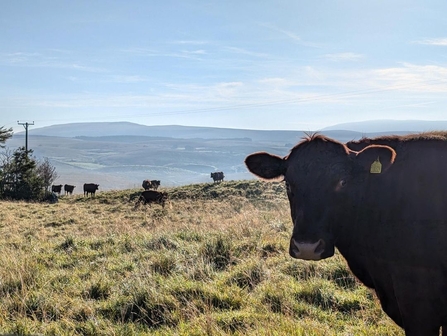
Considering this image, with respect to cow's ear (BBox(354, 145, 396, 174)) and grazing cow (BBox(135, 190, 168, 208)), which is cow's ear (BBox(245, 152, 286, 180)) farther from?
grazing cow (BBox(135, 190, 168, 208))

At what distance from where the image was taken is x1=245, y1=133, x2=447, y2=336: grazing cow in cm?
349

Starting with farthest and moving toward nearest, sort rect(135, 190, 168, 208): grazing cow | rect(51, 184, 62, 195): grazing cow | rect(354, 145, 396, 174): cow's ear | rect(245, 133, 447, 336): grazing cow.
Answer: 1. rect(51, 184, 62, 195): grazing cow
2. rect(135, 190, 168, 208): grazing cow
3. rect(354, 145, 396, 174): cow's ear
4. rect(245, 133, 447, 336): grazing cow

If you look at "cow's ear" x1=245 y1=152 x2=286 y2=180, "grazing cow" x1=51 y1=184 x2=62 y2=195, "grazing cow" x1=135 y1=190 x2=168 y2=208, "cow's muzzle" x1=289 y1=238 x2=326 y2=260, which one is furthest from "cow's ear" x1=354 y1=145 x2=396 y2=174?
"grazing cow" x1=51 y1=184 x2=62 y2=195

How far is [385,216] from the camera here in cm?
387

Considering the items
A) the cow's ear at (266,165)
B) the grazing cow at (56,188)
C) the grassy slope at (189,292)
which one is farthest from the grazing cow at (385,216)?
the grazing cow at (56,188)

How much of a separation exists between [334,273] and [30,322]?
4260 millimetres

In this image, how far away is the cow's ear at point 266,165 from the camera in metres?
4.85

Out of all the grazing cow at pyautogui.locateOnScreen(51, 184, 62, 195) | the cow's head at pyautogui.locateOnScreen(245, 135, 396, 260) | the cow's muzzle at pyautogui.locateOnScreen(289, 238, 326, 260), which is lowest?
the grazing cow at pyautogui.locateOnScreen(51, 184, 62, 195)

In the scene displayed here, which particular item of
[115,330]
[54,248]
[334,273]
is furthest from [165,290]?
[54,248]

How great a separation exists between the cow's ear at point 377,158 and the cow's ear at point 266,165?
3.29ft

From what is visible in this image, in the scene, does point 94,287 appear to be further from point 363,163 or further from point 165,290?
point 363,163

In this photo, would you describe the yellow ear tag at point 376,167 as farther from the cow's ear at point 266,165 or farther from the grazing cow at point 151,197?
the grazing cow at point 151,197

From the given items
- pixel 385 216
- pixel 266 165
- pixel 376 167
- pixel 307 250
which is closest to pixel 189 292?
pixel 266 165

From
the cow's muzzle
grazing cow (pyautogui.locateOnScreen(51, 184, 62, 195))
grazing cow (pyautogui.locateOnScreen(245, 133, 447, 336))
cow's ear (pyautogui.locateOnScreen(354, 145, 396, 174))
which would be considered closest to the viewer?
grazing cow (pyautogui.locateOnScreen(245, 133, 447, 336))
